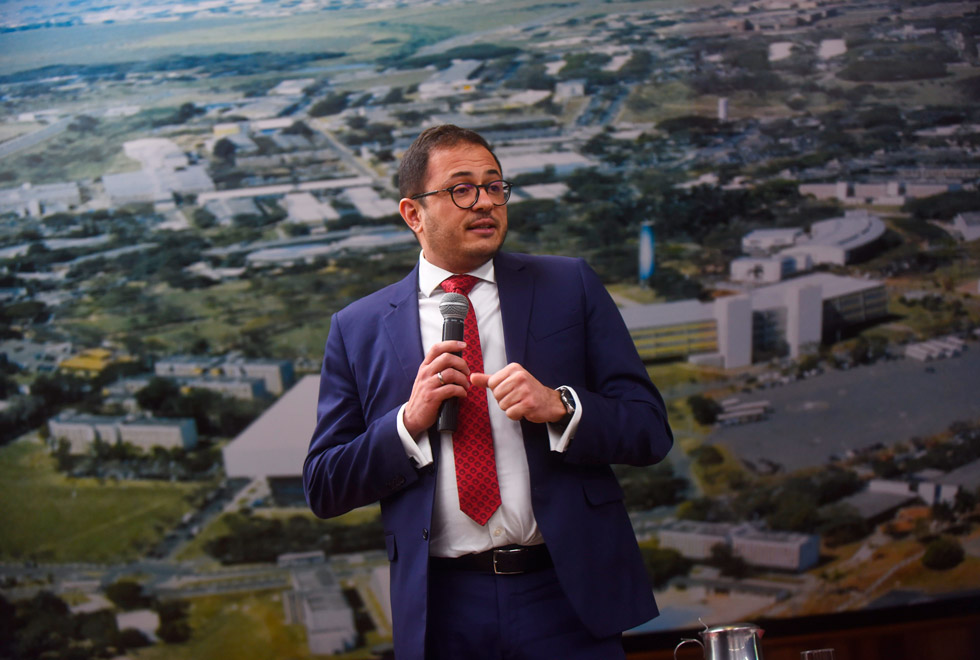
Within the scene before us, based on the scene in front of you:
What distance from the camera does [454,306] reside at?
1514 mm

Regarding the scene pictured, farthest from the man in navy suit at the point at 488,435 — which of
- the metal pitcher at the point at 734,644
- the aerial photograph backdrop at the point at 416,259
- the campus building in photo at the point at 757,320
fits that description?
the campus building in photo at the point at 757,320

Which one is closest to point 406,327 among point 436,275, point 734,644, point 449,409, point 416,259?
point 436,275

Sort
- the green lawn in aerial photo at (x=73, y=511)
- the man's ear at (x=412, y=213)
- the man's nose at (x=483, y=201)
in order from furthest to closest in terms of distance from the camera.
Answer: the green lawn in aerial photo at (x=73, y=511), the man's ear at (x=412, y=213), the man's nose at (x=483, y=201)

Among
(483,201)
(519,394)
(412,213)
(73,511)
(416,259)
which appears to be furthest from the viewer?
(416,259)

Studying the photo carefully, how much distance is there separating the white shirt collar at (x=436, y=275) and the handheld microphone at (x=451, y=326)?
0.27 feet

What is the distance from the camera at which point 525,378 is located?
136 cm

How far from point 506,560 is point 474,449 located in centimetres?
19

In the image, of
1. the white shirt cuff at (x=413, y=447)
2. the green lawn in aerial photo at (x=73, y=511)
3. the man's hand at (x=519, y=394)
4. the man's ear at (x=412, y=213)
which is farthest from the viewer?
the green lawn in aerial photo at (x=73, y=511)

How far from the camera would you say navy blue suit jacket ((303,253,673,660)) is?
1438mm

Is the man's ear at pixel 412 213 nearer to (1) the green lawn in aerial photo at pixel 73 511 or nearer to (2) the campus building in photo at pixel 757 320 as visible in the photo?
(2) the campus building in photo at pixel 757 320

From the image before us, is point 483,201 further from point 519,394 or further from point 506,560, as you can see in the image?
point 506,560

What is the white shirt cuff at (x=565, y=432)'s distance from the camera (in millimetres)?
1411

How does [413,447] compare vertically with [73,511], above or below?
above

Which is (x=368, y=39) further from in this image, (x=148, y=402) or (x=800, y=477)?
(x=800, y=477)
